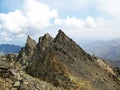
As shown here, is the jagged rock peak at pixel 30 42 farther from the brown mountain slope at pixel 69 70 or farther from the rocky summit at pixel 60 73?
the brown mountain slope at pixel 69 70

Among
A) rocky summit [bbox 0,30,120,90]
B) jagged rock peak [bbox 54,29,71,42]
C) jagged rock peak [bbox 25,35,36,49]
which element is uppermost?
jagged rock peak [bbox 25,35,36,49]

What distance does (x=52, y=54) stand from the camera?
168 ft

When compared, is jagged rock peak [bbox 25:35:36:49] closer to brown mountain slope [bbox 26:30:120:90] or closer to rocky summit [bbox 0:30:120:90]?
rocky summit [bbox 0:30:120:90]

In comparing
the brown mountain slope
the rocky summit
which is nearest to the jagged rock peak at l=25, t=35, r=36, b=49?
the rocky summit

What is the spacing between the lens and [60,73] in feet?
151

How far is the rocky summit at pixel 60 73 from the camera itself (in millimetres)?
37625

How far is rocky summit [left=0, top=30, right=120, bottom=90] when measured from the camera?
37625mm

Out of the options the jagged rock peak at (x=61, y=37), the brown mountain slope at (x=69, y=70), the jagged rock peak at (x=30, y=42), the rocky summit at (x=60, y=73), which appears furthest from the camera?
the jagged rock peak at (x=30, y=42)

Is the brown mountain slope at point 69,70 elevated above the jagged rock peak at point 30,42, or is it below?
below

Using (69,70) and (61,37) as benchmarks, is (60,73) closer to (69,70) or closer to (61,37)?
(69,70)

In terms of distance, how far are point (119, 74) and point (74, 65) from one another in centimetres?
2125

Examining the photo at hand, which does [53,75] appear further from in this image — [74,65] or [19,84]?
[19,84]

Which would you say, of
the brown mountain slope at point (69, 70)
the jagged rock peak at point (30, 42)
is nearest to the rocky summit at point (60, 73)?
the brown mountain slope at point (69, 70)

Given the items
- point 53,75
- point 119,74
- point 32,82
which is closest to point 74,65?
point 53,75
